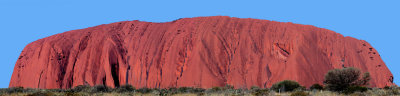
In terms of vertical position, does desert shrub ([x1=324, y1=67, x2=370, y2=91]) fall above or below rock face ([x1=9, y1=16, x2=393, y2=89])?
below

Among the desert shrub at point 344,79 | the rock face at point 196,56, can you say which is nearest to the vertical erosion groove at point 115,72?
the rock face at point 196,56

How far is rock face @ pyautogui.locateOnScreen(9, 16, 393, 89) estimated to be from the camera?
143ft

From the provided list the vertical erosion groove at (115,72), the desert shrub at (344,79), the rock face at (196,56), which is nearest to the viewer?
the desert shrub at (344,79)

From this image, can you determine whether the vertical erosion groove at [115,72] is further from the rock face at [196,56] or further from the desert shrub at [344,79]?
the desert shrub at [344,79]

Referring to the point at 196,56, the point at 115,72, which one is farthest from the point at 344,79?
the point at 115,72

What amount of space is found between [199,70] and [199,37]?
19.9ft

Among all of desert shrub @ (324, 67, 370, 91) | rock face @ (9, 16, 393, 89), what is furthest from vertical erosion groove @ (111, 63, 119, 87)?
desert shrub @ (324, 67, 370, 91)

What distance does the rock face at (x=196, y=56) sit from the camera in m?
43.5

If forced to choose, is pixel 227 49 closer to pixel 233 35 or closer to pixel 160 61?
pixel 233 35

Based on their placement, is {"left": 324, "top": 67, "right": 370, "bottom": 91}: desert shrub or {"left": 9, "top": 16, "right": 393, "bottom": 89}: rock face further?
{"left": 9, "top": 16, "right": 393, "bottom": 89}: rock face

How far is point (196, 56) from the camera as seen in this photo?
1738 inches

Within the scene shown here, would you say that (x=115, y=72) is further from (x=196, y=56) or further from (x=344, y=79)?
(x=344, y=79)

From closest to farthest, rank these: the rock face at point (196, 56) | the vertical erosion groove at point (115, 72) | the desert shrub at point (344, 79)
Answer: the desert shrub at point (344, 79) → the rock face at point (196, 56) → the vertical erosion groove at point (115, 72)

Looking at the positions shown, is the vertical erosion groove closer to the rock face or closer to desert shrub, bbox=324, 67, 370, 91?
the rock face
